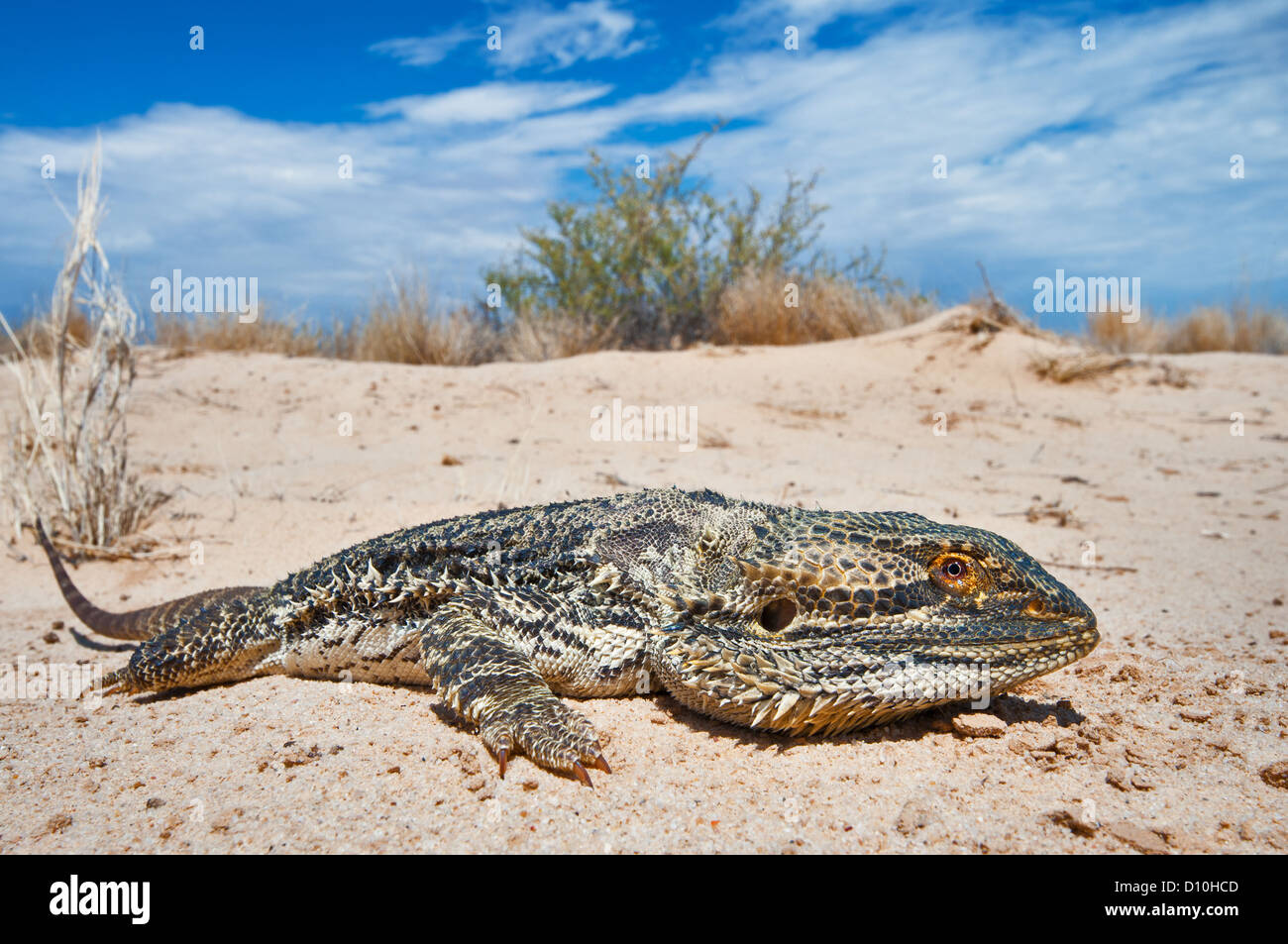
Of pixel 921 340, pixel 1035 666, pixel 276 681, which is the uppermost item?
pixel 921 340

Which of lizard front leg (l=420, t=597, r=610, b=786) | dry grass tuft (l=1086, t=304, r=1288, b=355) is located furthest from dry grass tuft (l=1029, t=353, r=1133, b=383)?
lizard front leg (l=420, t=597, r=610, b=786)

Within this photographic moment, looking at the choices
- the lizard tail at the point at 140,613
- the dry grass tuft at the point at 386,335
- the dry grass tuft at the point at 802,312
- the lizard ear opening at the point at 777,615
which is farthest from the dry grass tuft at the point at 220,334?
the lizard ear opening at the point at 777,615

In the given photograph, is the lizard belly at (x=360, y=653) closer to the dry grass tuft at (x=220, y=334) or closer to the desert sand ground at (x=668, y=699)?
the desert sand ground at (x=668, y=699)

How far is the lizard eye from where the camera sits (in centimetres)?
278

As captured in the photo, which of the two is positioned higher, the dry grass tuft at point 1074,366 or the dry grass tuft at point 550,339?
the dry grass tuft at point 550,339

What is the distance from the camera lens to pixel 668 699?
3.34 metres

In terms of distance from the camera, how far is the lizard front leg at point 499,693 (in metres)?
2.73

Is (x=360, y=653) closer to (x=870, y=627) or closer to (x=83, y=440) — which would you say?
(x=870, y=627)

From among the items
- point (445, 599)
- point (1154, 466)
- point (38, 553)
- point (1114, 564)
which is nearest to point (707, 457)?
point (1114, 564)

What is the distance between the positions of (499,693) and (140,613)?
3.11 m

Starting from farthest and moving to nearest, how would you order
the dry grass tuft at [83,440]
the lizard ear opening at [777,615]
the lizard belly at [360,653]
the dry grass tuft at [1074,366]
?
1. the dry grass tuft at [1074,366]
2. the dry grass tuft at [83,440]
3. the lizard belly at [360,653]
4. the lizard ear opening at [777,615]

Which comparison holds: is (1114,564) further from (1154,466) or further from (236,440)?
(236,440)

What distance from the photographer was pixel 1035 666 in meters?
2.66

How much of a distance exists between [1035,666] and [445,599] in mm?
2293
